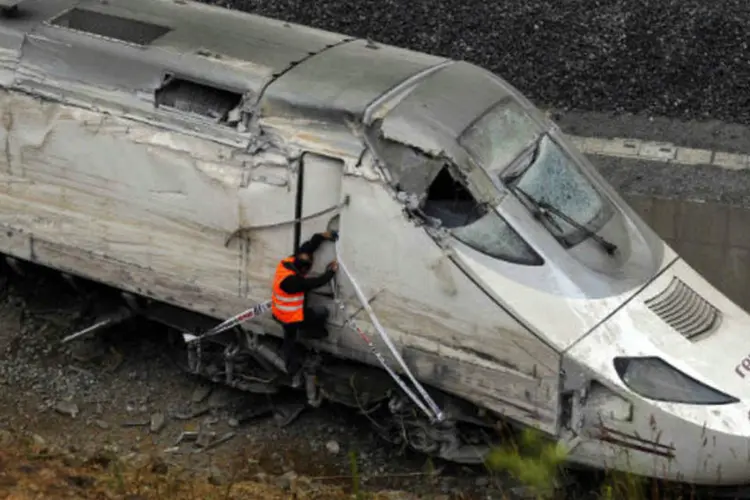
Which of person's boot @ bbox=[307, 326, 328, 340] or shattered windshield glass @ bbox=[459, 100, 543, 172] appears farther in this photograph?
person's boot @ bbox=[307, 326, 328, 340]

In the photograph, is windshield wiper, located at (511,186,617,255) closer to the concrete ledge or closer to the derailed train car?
the derailed train car

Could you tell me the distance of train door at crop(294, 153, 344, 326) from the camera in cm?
846

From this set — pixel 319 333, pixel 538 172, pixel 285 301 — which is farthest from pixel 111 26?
pixel 538 172

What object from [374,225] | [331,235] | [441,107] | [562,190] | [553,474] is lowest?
[553,474]

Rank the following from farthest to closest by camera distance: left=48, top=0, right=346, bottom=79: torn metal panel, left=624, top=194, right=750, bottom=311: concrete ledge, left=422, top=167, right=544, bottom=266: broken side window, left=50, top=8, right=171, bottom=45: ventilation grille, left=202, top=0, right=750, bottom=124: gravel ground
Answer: left=202, top=0, right=750, bottom=124: gravel ground < left=624, top=194, right=750, bottom=311: concrete ledge < left=50, top=8, right=171, bottom=45: ventilation grille < left=48, top=0, right=346, bottom=79: torn metal panel < left=422, top=167, right=544, bottom=266: broken side window

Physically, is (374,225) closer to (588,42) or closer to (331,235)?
(331,235)

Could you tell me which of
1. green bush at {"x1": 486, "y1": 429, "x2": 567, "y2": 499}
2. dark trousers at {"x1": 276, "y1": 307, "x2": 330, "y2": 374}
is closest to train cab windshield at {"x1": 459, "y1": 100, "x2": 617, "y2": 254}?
green bush at {"x1": 486, "y1": 429, "x2": 567, "y2": 499}

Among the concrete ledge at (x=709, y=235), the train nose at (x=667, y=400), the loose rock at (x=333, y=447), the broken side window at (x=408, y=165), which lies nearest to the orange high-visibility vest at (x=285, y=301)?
the broken side window at (x=408, y=165)

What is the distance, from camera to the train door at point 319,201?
27.8 ft

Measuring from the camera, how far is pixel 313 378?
363 inches

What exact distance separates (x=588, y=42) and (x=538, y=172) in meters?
4.63

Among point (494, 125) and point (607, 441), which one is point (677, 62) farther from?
point (607, 441)

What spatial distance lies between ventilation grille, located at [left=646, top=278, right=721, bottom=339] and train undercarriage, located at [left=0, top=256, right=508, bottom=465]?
51.2 inches

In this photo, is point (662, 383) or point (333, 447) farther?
point (333, 447)
